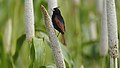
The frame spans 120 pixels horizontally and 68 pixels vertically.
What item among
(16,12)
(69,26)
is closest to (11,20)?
(16,12)

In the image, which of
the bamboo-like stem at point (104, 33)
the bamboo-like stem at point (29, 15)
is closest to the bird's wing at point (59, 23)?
the bamboo-like stem at point (29, 15)

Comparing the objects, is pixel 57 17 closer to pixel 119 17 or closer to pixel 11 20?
pixel 119 17

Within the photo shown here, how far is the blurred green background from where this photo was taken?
122 cm

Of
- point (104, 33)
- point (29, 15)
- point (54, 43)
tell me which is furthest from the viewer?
point (104, 33)

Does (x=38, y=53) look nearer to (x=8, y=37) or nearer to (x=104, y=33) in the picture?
(x=104, y=33)

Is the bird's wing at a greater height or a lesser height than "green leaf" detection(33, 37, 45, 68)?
greater

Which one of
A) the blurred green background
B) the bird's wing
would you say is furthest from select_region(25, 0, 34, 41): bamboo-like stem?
the bird's wing

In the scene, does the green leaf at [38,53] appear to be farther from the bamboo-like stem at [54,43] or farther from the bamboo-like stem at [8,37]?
the bamboo-like stem at [8,37]

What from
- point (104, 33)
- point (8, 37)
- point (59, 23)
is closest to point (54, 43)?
point (59, 23)

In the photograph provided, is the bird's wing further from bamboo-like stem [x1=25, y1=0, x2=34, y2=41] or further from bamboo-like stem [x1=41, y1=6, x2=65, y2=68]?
bamboo-like stem [x1=25, y1=0, x2=34, y2=41]

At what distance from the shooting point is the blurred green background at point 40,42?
1219 millimetres

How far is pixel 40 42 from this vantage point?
1202mm

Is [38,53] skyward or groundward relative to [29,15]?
groundward

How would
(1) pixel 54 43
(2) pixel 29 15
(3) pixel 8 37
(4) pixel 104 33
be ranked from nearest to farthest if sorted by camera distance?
(1) pixel 54 43 < (2) pixel 29 15 < (4) pixel 104 33 < (3) pixel 8 37
